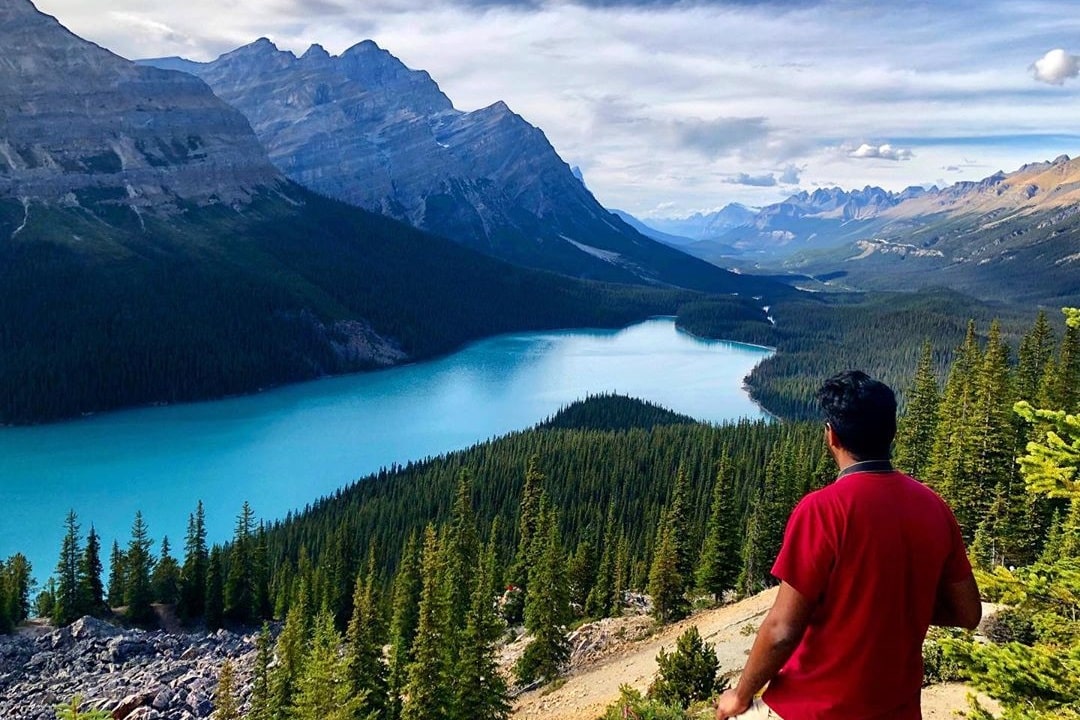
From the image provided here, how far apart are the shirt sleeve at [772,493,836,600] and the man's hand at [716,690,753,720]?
1.23 meters

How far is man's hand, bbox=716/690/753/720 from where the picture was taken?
6.11 m

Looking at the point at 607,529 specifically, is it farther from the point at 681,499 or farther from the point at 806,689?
the point at 806,689

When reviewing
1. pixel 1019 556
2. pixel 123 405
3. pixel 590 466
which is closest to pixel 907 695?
pixel 1019 556

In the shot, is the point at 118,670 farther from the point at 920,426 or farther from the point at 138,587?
the point at 920,426

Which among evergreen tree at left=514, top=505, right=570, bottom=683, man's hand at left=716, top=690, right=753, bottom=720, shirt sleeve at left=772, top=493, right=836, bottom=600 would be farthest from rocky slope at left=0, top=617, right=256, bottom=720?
shirt sleeve at left=772, top=493, right=836, bottom=600

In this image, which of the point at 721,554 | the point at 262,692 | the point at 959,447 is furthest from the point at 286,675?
the point at 959,447

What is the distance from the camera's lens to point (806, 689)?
18.7 feet

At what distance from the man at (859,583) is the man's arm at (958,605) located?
0.06 ft

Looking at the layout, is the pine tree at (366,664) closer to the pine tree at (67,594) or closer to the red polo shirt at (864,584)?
the red polo shirt at (864,584)

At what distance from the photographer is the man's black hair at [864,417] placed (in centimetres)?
574

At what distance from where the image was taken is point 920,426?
5550 centimetres

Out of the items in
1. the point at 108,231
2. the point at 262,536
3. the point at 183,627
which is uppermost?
the point at 108,231

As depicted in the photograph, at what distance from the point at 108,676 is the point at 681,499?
37.8 m

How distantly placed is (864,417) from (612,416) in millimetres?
127234
